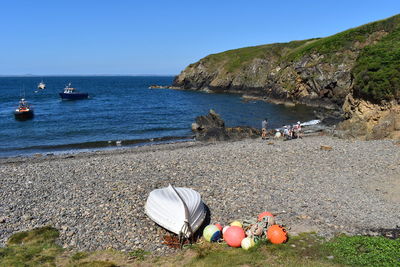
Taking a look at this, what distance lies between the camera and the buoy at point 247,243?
1139 centimetres

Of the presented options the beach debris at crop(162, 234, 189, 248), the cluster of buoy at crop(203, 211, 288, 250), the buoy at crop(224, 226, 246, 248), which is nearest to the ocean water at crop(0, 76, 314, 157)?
the beach debris at crop(162, 234, 189, 248)

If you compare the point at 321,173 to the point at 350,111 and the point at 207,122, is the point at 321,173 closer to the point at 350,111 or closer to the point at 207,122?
the point at 350,111

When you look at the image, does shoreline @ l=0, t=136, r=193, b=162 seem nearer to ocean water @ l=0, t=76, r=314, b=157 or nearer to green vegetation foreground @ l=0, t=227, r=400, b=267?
ocean water @ l=0, t=76, r=314, b=157

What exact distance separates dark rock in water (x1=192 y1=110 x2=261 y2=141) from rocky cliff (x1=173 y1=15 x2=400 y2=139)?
33.8ft

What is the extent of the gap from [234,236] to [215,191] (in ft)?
17.5

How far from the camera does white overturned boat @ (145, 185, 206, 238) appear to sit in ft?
40.8

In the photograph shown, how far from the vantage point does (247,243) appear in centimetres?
1144

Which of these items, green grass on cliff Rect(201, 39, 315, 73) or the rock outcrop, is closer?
the rock outcrop

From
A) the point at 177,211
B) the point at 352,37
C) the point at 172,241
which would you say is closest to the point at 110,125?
the point at 177,211

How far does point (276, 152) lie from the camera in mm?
25859

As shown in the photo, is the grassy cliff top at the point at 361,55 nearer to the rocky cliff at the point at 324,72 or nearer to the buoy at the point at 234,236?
the rocky cliff at the point at 324,72

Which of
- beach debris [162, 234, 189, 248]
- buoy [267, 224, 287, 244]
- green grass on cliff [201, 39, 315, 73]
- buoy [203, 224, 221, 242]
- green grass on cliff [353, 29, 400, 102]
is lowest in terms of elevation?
beach debris [162, 234, 189, 248]

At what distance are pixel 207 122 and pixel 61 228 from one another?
98.1 ft

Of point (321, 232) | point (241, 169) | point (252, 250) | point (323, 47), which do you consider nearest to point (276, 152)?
point (241, 169)
